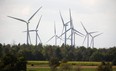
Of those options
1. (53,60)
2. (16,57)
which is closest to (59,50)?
(53,60)

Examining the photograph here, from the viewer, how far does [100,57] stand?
17725 centimetres

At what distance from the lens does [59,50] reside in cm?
19175

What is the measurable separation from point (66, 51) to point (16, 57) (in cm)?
10760

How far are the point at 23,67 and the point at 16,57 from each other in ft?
11.9

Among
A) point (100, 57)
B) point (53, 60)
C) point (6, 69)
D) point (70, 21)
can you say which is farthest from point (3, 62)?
point (100, 57)

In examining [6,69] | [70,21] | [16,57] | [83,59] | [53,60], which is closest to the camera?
[6,69]

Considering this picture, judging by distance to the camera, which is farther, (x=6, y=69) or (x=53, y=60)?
(x=53, y=60)

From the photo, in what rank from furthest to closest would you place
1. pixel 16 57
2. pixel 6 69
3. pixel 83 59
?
pixel 83 59, pixel 16 57, pixel 6 69

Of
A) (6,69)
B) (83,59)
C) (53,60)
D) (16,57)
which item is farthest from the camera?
(83,59)

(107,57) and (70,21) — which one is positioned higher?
(70,21)

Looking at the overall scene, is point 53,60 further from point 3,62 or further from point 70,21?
point 70,21

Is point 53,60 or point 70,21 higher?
point 70,21

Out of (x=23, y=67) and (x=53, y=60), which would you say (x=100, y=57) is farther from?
(x=23, y=67)

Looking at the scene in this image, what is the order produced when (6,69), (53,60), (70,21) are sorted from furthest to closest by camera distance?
(70,21) → (53,60) → (6,69)
